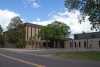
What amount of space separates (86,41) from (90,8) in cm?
7909

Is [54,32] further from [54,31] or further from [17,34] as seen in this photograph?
[17,34]

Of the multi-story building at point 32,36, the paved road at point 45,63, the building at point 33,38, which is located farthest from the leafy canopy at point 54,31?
the paved road at point 45,63

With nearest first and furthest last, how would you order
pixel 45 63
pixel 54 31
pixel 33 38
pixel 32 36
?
pixel 45 63
pixel 54 31
pixel 33 38
pixel 32 36

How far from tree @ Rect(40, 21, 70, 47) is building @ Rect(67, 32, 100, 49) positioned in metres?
7.69

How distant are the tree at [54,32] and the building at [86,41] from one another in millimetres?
7692

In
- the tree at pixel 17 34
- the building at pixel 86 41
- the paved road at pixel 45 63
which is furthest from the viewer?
the building at pixel 86 41

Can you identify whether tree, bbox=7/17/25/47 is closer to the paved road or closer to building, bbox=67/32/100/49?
building, bbox=67/32/100/49

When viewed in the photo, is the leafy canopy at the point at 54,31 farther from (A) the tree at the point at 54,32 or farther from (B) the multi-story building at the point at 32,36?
(B) the multi-story building at the point at 32,36

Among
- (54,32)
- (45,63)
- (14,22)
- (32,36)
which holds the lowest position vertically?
(45,63)

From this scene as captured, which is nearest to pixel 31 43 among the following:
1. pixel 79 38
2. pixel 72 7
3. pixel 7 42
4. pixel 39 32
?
pixel 39 32

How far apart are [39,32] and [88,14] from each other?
7387cm

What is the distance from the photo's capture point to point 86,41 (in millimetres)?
115688

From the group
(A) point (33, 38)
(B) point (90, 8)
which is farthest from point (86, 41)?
(B) point (90, 8)

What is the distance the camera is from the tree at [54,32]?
358 ft
